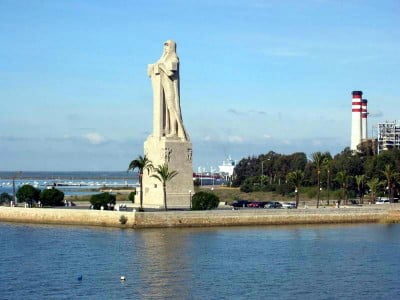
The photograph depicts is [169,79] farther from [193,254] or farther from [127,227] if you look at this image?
[193,254]

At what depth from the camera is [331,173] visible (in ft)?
280

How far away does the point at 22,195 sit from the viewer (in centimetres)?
6388

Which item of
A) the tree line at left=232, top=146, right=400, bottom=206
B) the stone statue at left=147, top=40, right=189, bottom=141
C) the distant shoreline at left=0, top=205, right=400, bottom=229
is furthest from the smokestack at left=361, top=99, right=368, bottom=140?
the stone statue at left=147, top=40, right=189, bottom=141

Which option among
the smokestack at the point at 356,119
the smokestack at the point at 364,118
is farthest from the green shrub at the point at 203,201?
the smokestack at the point at 364,118

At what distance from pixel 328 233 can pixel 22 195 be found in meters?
24.0

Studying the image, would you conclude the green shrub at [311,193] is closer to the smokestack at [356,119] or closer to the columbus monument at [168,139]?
the smokestack at [356,119]

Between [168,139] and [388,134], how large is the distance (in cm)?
5175

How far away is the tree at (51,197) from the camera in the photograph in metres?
63.4

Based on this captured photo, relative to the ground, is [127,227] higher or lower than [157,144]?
lower

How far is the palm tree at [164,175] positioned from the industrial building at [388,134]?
50.4 metres

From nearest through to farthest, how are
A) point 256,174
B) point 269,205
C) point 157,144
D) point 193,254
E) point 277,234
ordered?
point 193,254 → point 277,234 → point 157,144 → point 269,205 → point 256,174

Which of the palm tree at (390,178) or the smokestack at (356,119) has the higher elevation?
the smokestack at (356,119)

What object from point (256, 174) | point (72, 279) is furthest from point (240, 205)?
point (256, 174)

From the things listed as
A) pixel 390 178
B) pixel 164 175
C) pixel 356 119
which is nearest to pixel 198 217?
pixel 164 175
